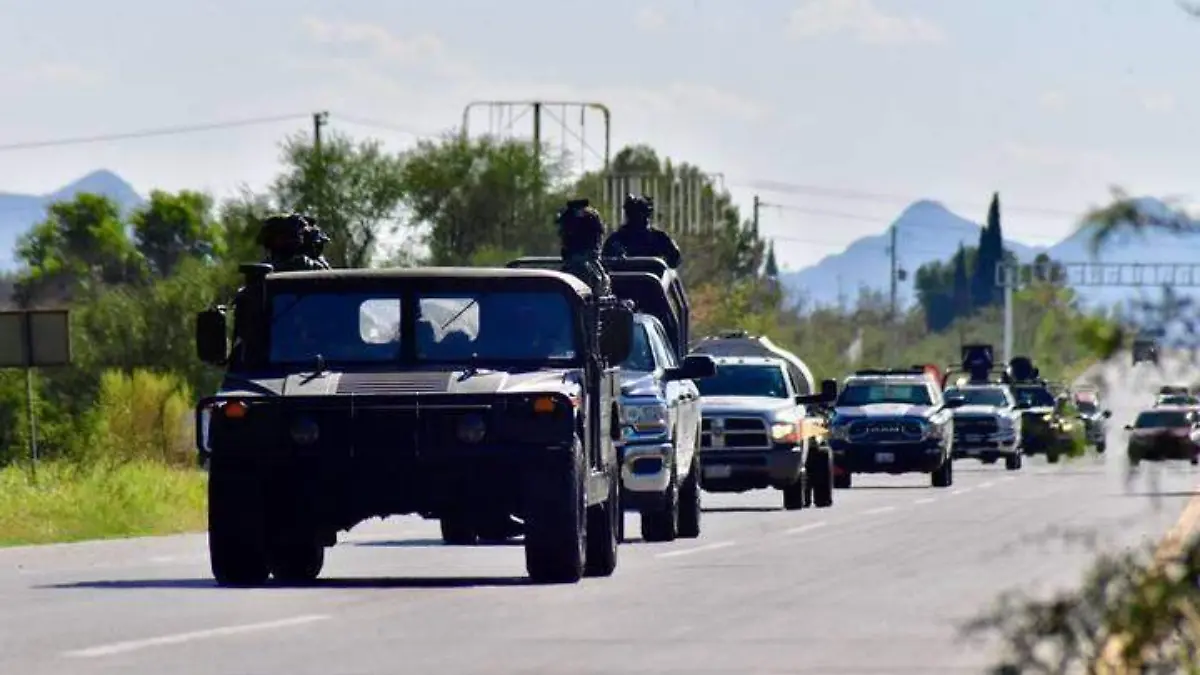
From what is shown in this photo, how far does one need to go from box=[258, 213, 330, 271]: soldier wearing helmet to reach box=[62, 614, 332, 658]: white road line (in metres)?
6.26

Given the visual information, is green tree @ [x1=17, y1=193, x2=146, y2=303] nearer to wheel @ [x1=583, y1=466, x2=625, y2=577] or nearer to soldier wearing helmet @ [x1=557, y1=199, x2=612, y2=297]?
soldier wearing helmet @ [x1=557, y1=199, x2=612, y2=297]

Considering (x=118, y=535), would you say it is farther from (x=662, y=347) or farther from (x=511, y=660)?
(x=511, y=660)

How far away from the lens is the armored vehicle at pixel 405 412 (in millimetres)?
21422

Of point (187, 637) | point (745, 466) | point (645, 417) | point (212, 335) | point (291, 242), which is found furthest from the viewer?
point (745, 466)

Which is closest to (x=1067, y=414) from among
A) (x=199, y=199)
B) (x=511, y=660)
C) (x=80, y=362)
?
(x=511, y=660)

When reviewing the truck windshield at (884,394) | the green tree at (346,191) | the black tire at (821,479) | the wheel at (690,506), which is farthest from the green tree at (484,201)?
the wheel at (690,506)

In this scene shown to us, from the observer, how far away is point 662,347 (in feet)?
97.4

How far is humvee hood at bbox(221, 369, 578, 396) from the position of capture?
2159 cm

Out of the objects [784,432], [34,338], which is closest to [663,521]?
[784,432]

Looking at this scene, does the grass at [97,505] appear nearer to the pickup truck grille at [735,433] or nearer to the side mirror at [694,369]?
the pickup truck grille at [735,433]

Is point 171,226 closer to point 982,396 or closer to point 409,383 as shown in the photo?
point 982,396

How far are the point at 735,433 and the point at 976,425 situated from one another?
28.7m

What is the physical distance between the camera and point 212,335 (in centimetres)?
2248

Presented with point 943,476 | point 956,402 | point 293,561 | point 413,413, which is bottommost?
point 943,476
